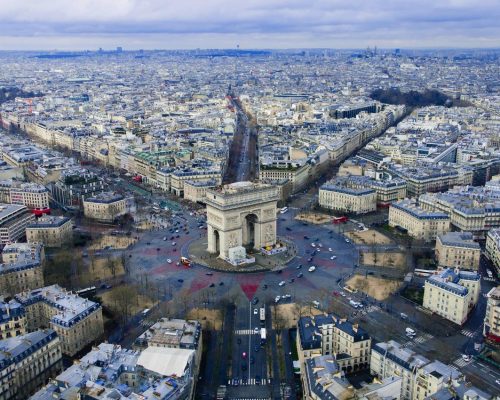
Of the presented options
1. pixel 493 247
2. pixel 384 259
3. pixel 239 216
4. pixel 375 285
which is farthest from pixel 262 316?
pixel 493 247

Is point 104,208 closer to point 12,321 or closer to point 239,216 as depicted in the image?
point 239,216

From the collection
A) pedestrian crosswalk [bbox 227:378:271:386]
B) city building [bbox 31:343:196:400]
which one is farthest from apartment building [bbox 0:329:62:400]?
pedestrian crosswalk [bbox 227:378:271:386]

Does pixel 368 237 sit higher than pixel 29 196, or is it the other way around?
pixel 29 196

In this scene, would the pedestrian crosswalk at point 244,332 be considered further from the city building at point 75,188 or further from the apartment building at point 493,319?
the city building at point 75,188

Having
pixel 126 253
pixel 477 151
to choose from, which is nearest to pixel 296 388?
pixel 126 253

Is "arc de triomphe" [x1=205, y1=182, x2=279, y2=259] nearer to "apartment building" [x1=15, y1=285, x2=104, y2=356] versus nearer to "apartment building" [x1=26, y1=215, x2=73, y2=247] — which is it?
"apartment building" [x1=26, y1=215, x2=73, y2=247]

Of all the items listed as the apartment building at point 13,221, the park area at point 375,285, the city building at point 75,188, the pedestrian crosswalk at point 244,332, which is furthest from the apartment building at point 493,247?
the apartment building at point 13,221
